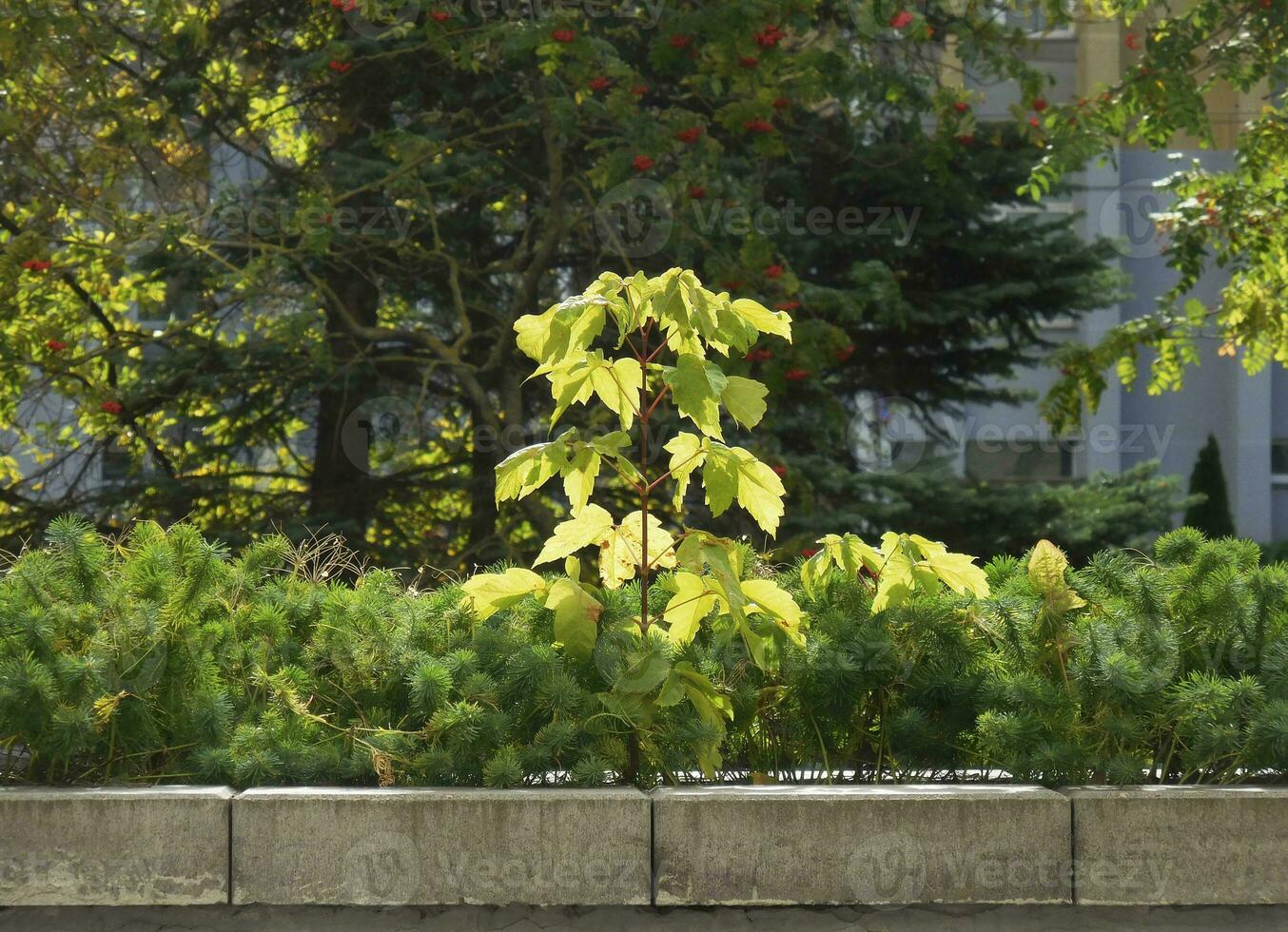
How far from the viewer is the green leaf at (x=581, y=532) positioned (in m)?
3.17

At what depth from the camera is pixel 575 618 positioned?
310cm

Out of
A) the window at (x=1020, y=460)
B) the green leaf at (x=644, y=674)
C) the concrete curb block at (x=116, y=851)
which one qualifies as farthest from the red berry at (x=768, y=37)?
the window at (x=1020, y=460)

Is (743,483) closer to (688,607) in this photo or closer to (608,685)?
(688,607)

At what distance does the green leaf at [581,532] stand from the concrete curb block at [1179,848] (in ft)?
3.75

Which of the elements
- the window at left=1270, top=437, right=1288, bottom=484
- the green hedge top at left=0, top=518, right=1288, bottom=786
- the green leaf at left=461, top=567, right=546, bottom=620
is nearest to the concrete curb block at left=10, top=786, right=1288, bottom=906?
the green hedge top at left=0, top=518, right=1288, bottom=786

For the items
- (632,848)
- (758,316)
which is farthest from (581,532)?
(632,848)

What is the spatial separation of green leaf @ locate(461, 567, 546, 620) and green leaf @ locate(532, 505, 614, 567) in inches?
2.7

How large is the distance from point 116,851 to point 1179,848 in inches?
79.4

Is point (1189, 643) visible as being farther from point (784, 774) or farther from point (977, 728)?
point (784, 774)

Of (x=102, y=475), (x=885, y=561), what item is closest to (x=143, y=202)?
(x=102, y=475)

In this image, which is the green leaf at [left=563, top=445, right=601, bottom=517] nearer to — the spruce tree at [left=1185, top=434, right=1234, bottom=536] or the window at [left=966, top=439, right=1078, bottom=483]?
the window at [left=966, top=439, right=1078, bottom=483]

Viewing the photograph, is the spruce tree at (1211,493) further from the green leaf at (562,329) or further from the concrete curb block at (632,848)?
the green leaf at (562,329)

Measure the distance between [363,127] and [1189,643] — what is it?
8533 millimetres

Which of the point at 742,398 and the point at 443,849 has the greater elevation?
the point at 742,398
